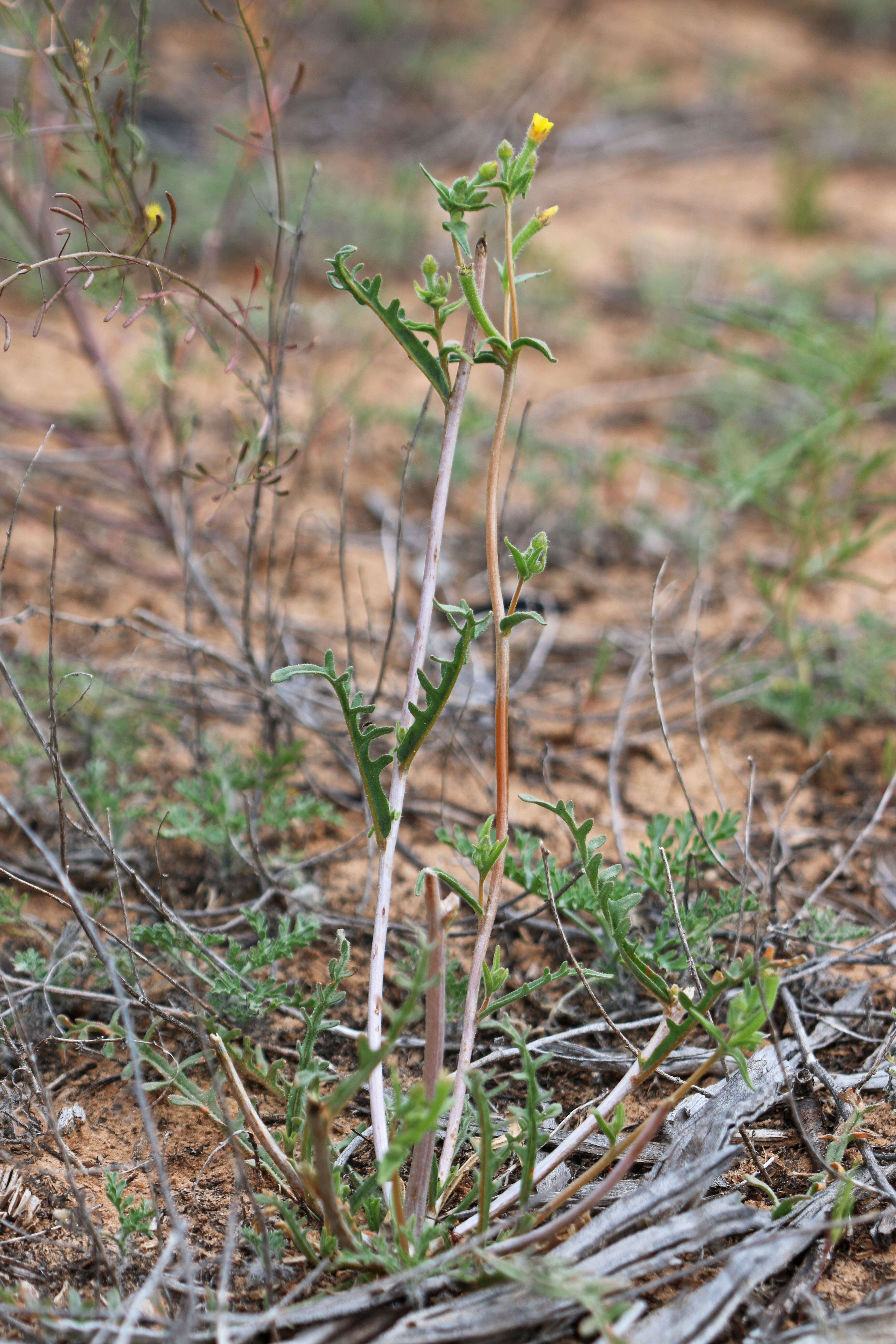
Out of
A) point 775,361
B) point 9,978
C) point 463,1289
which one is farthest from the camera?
point 775,361

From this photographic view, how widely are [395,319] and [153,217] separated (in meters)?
0.71

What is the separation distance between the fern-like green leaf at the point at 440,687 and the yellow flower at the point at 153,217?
776 mm

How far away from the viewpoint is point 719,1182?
4.58 feet

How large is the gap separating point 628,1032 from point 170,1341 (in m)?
0.83

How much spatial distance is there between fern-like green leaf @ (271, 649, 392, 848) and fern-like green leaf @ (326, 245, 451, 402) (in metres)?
0.40

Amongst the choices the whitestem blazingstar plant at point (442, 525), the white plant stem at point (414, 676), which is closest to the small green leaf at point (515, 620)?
the whitestem blazingstar plant at point (442, 525)

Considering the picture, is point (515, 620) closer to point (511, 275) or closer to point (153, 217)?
point (511, 275)

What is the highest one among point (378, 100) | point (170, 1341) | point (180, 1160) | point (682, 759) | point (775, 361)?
point (378, 100)

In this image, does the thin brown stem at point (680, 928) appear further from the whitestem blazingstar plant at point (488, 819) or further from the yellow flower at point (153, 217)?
the yellow flower at point (153, 217)

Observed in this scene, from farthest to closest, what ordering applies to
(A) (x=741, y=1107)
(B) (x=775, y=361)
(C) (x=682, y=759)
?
(B) (x=775, y=361)
(C) (x=682, y=759)
(A) (x=741, y=1107)

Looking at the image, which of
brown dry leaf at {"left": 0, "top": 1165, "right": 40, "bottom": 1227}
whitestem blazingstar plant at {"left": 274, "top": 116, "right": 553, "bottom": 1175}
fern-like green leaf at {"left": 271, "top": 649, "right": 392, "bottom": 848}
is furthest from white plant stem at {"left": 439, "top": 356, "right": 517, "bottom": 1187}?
brown dry leaf at {"left": 0, "top": 1165, "right": 40, "bottom": 1227}

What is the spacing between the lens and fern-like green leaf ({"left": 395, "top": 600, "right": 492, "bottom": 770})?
122cm

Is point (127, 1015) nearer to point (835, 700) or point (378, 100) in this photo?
point (835, 700)

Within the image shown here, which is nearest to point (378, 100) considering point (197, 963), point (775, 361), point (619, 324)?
point (619, 324)
